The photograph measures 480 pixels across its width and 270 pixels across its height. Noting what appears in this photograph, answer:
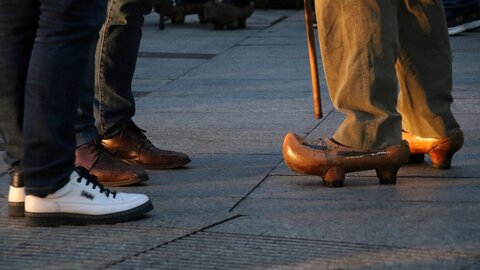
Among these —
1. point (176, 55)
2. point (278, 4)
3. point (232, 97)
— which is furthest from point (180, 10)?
point (232, 97)

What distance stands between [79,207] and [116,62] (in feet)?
3.41

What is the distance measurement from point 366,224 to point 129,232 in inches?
31.2

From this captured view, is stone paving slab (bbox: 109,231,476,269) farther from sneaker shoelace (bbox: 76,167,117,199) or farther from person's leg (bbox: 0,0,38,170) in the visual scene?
person's leg (bbox: 0,0,38,170)

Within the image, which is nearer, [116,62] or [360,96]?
[360,96]

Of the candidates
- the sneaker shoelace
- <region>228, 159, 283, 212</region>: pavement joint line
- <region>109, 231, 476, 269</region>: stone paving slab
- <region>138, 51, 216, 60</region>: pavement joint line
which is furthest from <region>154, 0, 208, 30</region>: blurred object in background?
<region>109, 231, 476, 269</region>: stone paving slab

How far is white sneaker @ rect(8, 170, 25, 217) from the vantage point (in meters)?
4.10

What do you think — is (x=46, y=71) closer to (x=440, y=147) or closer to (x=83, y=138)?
(x=83, y=138)

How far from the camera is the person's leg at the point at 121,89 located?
191 inches

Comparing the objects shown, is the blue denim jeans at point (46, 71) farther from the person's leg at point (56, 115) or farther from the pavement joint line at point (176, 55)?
the pavement joint line at point (176, 55)

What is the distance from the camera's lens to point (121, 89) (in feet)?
16.1

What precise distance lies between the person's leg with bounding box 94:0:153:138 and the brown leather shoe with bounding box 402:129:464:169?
47.8 inches

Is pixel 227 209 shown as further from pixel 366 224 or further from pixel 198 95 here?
pixel 198 95

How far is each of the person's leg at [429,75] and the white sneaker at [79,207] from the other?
141 cm

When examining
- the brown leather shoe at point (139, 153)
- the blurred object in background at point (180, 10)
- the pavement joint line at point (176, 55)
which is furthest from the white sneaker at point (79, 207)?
the blurred object in background at point (180, 10)
